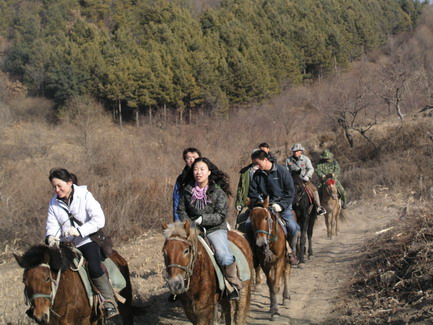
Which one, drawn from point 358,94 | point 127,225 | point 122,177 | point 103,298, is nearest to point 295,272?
point 103,298

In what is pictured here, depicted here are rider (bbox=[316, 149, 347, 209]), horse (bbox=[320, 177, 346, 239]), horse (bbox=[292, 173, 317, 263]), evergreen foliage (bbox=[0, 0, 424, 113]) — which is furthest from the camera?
evergreen foliage (bbox=[0, 0, 424, 113])

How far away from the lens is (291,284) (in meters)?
10.6

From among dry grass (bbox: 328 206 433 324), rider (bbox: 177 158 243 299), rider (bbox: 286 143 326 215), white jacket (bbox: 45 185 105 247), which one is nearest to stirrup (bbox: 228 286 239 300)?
rider (bbox: 177 158 243 299)

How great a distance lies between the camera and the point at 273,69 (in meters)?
58.0

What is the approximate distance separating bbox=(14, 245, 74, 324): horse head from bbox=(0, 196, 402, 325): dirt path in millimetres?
2188

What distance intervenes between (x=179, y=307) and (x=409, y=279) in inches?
149

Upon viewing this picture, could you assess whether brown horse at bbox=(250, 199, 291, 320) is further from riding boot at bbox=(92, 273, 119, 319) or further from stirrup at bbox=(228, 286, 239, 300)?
riding boot at bbox=(92, 273, 119, 319)

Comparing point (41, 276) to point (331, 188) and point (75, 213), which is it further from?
point (331, 188)

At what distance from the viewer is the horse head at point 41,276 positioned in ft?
17.6

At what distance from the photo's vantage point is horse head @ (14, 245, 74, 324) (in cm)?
538

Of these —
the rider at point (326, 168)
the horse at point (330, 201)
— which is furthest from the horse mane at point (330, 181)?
the rider at point (326, 168)

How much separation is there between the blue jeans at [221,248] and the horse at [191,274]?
20cm

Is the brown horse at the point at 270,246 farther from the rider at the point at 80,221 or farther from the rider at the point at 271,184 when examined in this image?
the rider at the point at 80,221

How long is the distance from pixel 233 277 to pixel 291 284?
14.3ft
